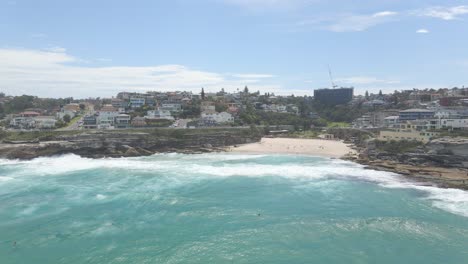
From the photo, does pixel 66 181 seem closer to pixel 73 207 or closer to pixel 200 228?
pixel 73 207

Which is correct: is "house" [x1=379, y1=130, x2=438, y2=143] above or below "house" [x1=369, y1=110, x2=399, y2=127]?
below

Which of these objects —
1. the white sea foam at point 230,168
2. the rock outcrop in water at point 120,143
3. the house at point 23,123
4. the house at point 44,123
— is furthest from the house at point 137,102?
the white sea foam at point 230,168

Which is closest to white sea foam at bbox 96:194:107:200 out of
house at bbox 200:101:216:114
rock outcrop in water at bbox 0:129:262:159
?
rock outcrop in water at bbox 0:129:262:159

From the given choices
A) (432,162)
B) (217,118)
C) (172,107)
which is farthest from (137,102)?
(432,162)

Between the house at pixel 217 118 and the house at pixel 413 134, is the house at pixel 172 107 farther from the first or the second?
the house at pixel 413 134

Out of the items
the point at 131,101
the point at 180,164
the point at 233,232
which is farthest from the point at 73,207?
the point at 131,101

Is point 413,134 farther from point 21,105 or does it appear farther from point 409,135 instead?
point 21,105

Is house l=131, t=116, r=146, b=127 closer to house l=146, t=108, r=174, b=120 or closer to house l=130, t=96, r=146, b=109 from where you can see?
house l=146, t=108, r=174, b=120
